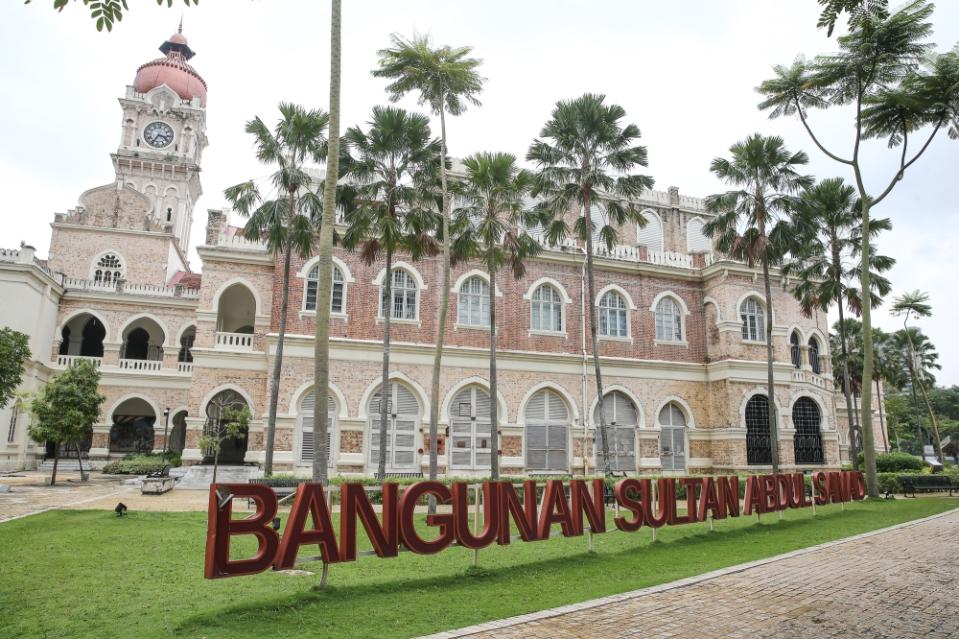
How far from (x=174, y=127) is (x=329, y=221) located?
A: 48.6 meters

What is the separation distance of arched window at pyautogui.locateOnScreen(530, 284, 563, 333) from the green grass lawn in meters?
13.2

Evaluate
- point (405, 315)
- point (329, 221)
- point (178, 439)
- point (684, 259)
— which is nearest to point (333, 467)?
point (405, 315)

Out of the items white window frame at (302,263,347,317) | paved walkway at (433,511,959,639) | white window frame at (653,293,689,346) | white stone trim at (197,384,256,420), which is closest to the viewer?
paved walkway at (433,511,959,639)

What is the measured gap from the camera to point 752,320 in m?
27.7

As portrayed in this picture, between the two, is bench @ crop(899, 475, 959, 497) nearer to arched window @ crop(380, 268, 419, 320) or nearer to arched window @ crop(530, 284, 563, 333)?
arched window @ crop(530, 284, 563, 333)

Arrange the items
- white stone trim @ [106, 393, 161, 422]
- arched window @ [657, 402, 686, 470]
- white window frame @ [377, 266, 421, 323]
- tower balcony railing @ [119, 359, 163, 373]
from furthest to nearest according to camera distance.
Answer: tower balcony railing @ [119, 359, 163, 373], white stone trim @ [106, 393, 161, 422], arched window @ [657, 402, 686, 470], white window frame @ [377, 266, 421, 323]

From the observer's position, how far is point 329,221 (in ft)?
36.8

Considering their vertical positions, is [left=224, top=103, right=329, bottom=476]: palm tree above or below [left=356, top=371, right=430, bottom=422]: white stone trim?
above

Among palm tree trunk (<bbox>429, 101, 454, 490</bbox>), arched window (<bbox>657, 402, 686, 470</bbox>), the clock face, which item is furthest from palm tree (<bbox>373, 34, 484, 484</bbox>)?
the clock face

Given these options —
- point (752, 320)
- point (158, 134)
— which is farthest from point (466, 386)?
point (158, 134)

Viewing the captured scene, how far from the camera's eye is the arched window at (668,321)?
90.4 feet

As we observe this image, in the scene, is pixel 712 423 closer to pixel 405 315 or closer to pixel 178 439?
pixel 405 315

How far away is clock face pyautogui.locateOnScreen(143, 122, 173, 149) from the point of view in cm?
5147

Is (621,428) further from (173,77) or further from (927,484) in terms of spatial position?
(173,77)
